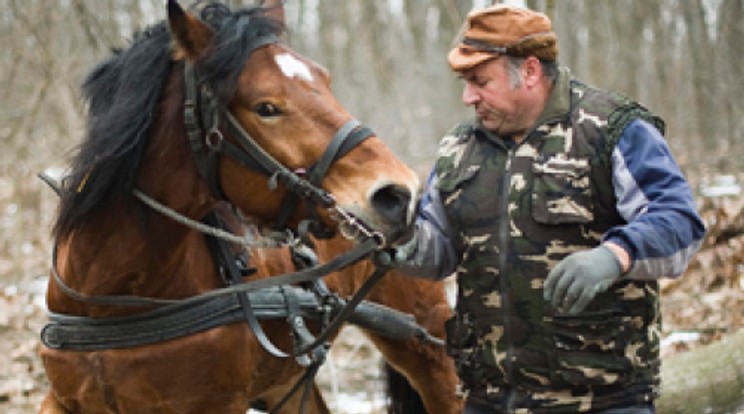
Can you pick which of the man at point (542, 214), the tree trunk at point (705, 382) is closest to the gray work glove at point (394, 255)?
the man at point (542, 214)

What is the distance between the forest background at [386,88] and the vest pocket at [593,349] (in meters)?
1.42

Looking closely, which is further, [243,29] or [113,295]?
[113,295]

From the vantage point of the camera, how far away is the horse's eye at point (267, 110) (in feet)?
9.62

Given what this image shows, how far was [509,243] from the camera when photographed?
3025 millimetres

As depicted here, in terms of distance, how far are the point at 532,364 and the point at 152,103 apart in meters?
1.48

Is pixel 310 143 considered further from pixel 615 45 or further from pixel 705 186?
pixel 615 45

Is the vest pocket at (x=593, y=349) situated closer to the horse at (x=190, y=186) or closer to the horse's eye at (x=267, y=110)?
the horse at (x=190, y=186)

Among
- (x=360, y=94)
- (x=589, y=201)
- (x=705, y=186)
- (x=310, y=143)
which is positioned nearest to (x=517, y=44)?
(x=589, y=201)

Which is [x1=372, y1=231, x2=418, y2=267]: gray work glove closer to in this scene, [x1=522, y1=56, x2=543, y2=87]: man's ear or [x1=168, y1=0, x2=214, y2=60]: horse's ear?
[x1=522, y1=56, x2=543, y2=87]: man's ear

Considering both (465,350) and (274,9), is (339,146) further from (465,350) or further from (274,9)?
(465,350)

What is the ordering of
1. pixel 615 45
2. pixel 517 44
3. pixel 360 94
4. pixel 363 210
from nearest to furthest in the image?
pixel 363 210, pixel 517 44, pixel 615 45, pixel 360 94

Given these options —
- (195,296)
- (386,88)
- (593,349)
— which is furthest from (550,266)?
(386,88)

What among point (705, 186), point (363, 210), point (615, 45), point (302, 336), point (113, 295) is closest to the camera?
point (363, 210)

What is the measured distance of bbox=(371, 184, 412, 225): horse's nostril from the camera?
109 inches
